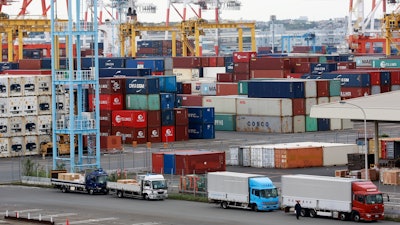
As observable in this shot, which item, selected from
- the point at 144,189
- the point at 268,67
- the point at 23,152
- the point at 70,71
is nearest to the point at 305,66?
the point at 268,67

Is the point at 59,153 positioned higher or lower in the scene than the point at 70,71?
lower

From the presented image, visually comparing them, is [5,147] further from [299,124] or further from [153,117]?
[299,124]

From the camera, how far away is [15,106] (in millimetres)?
88750

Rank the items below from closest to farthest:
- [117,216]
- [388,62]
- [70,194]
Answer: [117,216], [70,194], [388,62]

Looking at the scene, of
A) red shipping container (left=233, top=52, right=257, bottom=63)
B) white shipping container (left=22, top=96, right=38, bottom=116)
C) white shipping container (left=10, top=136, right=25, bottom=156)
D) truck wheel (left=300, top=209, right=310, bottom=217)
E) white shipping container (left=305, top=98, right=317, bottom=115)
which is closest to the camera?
truck wheel (left=300, top=209, right=310, bottom=217)

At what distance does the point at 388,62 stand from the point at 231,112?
39341mm

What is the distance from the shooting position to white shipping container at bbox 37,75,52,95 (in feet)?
293

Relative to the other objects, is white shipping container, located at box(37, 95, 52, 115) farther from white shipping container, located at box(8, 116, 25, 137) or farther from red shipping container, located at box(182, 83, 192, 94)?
red shipping container, located at box(182, 83, 192, 94)

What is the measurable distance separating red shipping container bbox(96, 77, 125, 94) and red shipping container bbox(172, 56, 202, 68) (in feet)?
182

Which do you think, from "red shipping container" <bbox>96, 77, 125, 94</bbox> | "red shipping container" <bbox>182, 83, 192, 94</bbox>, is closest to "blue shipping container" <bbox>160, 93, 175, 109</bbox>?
"red shipping container" <bbox>96, 77, 125, 94</bbox>

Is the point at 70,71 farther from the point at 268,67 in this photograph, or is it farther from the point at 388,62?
the point at 388,62

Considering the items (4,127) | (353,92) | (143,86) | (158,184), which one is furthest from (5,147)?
(353,92)

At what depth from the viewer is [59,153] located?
87.3 metres

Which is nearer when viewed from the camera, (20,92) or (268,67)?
(20,92)
